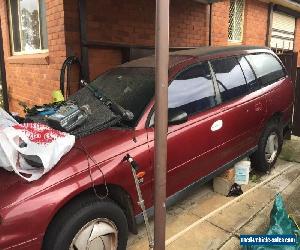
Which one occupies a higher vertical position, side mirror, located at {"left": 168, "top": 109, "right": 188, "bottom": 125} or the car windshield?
the car windshield

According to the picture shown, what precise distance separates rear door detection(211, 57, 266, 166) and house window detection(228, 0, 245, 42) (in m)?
5.35

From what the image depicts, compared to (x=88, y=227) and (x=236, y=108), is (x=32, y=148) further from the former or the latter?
(x=236, y=108)

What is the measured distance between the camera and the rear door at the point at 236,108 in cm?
375

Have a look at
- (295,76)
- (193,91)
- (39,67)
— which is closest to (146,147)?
(193,91)

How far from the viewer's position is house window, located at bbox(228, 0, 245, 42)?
9.09 metres

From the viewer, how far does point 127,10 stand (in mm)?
5922

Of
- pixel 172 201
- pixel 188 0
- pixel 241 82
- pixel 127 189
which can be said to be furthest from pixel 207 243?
pixel 188 0

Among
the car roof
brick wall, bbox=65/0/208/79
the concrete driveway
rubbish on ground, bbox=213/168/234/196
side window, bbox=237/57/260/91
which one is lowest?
the concrete driveway

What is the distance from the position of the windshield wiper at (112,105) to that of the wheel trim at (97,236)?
902 mm

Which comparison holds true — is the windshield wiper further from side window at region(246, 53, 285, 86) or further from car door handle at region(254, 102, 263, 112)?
side window at region(246, 53, 285, 86)

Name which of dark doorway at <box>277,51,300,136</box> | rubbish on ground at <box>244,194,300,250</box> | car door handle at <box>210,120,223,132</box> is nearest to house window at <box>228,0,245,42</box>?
dark doorway at <box>277,51,300,136</box>

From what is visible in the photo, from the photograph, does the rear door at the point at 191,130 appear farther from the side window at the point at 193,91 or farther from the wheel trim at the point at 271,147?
the wheel trim at the point at 271,147

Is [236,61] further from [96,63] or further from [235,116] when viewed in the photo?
[96,63]

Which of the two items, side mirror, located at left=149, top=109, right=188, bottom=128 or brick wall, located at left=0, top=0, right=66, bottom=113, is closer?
side mirror, located at left=149, top=109, right=188, bottom=128
